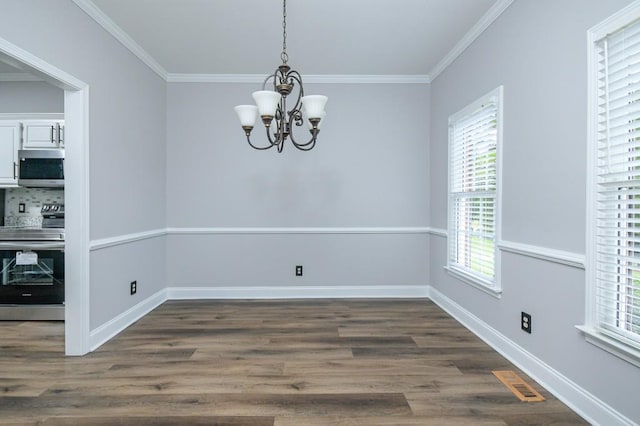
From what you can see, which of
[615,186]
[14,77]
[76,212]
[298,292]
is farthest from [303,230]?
[14,77]

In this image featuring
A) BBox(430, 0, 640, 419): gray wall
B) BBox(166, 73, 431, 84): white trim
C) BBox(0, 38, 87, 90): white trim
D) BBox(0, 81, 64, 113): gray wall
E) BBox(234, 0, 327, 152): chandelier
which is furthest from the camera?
BBox(166, 73, 431, 84): white trim

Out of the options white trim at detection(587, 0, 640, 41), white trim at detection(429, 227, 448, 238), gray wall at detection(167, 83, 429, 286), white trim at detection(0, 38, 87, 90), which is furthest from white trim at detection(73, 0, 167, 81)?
white trim at detection(429, 227, 448, 238)

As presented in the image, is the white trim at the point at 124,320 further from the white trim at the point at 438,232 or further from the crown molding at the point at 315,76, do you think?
the white trim at the point at 438,232

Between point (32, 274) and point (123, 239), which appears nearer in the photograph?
point (123, 239)

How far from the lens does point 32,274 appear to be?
337 centimetres

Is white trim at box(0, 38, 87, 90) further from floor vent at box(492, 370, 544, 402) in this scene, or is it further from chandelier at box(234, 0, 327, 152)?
floor vent at box(492, 370, 544, 402)

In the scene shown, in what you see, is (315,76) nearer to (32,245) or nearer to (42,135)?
(42,135)

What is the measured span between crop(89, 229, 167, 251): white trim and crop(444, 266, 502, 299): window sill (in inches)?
122

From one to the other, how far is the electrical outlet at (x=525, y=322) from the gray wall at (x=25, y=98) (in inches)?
190

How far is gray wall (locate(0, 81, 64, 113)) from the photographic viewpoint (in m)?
3.85

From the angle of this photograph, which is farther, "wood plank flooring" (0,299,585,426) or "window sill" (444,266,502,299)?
"window sill" (444,266,502,299)

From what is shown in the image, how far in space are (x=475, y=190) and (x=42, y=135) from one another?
4200 millimetres

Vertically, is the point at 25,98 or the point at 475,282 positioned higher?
the point at 25,98

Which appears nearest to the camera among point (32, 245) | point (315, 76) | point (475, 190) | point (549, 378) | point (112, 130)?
point (549, 378)
